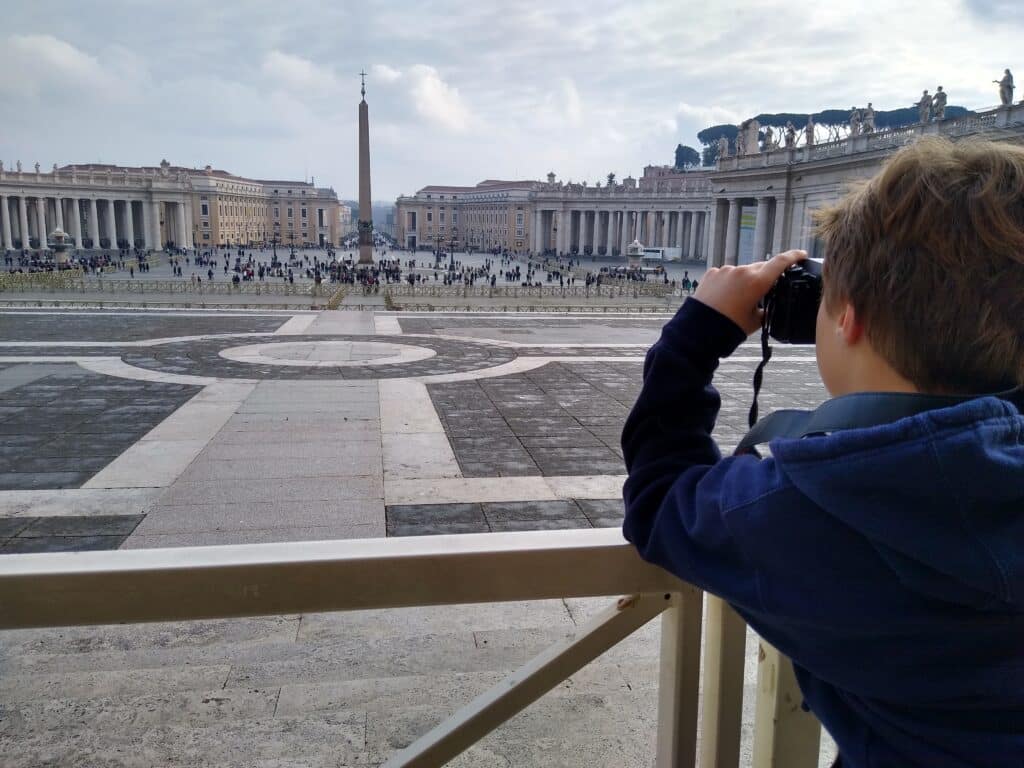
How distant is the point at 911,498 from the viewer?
43.7 inches

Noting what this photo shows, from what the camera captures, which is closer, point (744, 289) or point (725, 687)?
point (744, 289)

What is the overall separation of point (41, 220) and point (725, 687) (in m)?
123

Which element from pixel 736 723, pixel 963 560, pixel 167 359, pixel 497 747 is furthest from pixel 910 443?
pixel 167 359

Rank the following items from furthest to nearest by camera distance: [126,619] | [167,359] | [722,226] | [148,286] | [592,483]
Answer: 1. [722,226]
2. [148,286]
3. [167,359]
4. [592,483]
5. [126,619]

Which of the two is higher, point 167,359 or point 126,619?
point 126,619

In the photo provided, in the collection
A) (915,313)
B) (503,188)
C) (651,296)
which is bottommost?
(651,296)

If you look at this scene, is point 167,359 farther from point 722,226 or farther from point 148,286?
point 722,226

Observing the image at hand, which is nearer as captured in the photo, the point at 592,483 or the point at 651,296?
the point at 592,483

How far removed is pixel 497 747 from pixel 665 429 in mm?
1779

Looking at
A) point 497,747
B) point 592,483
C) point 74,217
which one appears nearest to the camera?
point 497,747

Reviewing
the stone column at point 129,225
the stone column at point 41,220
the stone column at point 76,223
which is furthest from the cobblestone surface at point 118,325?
the stone column at point 129,225

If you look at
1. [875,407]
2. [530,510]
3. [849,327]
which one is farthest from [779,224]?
[875,407]

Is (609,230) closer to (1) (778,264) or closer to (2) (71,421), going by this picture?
(2) (71,421)

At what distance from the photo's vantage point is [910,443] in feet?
3.61
